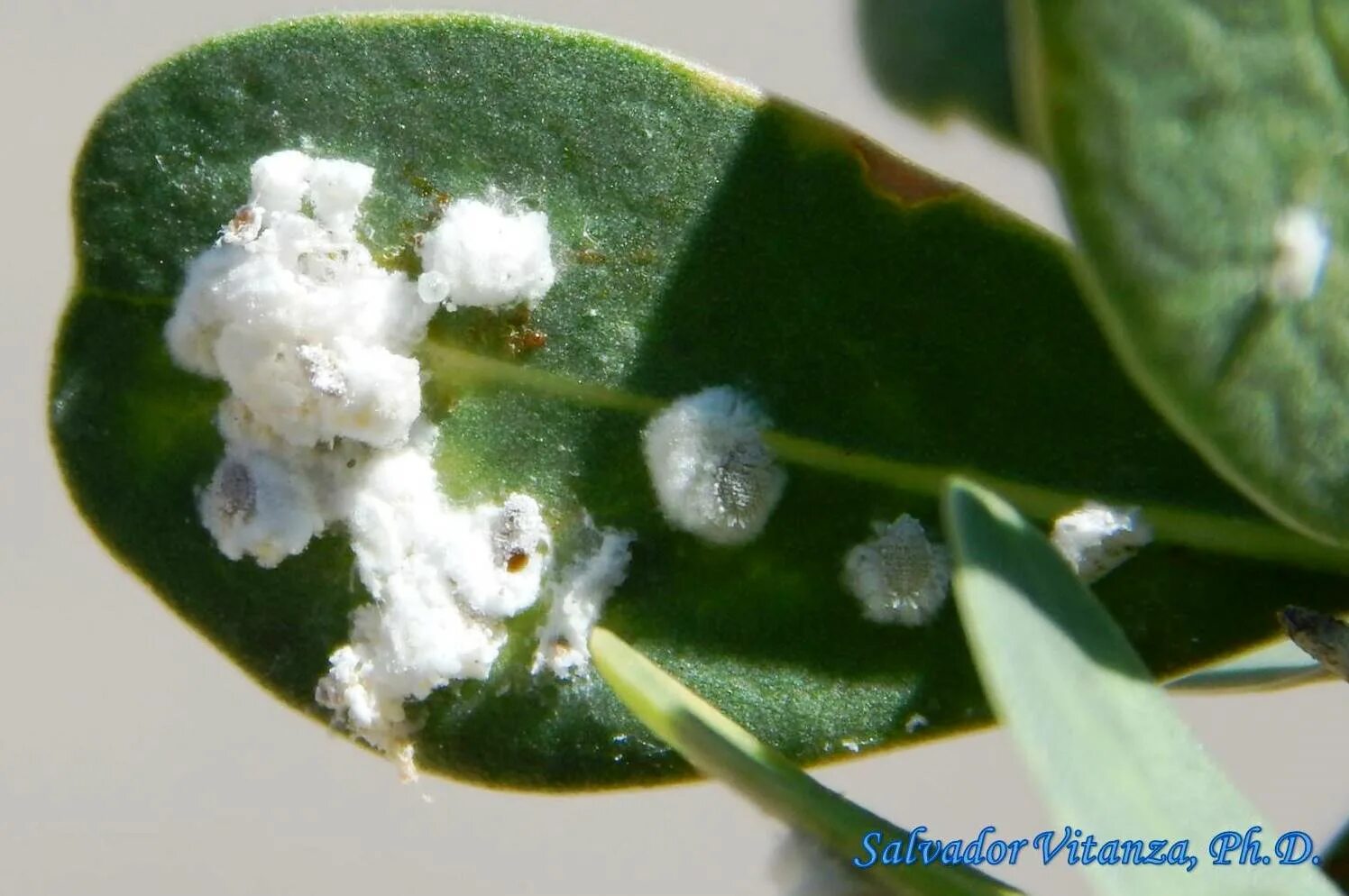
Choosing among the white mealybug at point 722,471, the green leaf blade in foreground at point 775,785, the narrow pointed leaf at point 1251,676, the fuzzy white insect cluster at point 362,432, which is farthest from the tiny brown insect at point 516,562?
the narrow pointed leaf at point 1251,676

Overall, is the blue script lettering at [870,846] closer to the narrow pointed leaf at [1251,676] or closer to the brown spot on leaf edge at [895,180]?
the narrow pointed leaf at [1251,676]

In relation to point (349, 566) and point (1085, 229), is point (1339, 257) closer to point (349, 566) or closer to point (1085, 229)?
point (1085, 229)

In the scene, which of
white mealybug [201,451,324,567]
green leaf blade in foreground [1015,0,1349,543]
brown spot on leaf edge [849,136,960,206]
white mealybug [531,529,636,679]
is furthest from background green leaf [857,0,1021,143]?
white mealybug [201,451,324,567]

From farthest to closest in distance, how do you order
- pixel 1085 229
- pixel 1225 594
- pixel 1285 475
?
pixel 1225 594
pixel 1285 475
pixel 1085 229

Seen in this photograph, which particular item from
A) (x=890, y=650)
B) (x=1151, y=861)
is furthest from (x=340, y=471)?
(x=1151, y=861)

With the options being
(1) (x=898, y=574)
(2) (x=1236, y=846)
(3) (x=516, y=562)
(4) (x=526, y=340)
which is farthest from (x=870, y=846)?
(4) (x=526, y=340)

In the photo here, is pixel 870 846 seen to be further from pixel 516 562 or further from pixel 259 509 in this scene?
pixel 259 509
